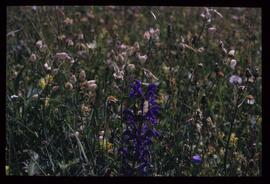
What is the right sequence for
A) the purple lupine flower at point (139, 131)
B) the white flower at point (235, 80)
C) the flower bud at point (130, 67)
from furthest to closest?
the white flower at point (235, 80)
the flower bud at point (130, 67)
the purple lupine flower at point (139, 131)

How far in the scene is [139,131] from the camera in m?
2.75

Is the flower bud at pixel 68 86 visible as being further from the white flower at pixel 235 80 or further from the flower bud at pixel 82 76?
the white flower at pixel 235 80

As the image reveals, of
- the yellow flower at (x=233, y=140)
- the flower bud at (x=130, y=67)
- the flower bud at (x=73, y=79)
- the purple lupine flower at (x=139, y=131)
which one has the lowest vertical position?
the yellow flower at (x=233, y=140)

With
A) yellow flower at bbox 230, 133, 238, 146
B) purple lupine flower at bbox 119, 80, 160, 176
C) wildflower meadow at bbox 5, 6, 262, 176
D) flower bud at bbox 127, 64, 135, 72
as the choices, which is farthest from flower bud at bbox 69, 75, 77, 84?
yellow flower at bbox 230, 133, 238, 146

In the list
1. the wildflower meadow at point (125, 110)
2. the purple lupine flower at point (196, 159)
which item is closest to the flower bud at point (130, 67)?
the wildflower meadow at point (125, 110)

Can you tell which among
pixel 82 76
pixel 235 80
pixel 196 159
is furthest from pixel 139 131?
pixel 235 80

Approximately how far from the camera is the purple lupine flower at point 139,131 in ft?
8.91

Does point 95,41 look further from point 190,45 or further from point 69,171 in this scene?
point 69,171

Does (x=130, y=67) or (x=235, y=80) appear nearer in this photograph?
(x=130, y=67)

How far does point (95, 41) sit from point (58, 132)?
97cm

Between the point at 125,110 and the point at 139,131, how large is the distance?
0.11m

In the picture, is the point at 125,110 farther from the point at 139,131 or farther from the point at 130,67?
the point at 130,67

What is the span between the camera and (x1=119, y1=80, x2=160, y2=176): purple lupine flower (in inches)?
107

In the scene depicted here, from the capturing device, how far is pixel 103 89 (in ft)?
10.7
